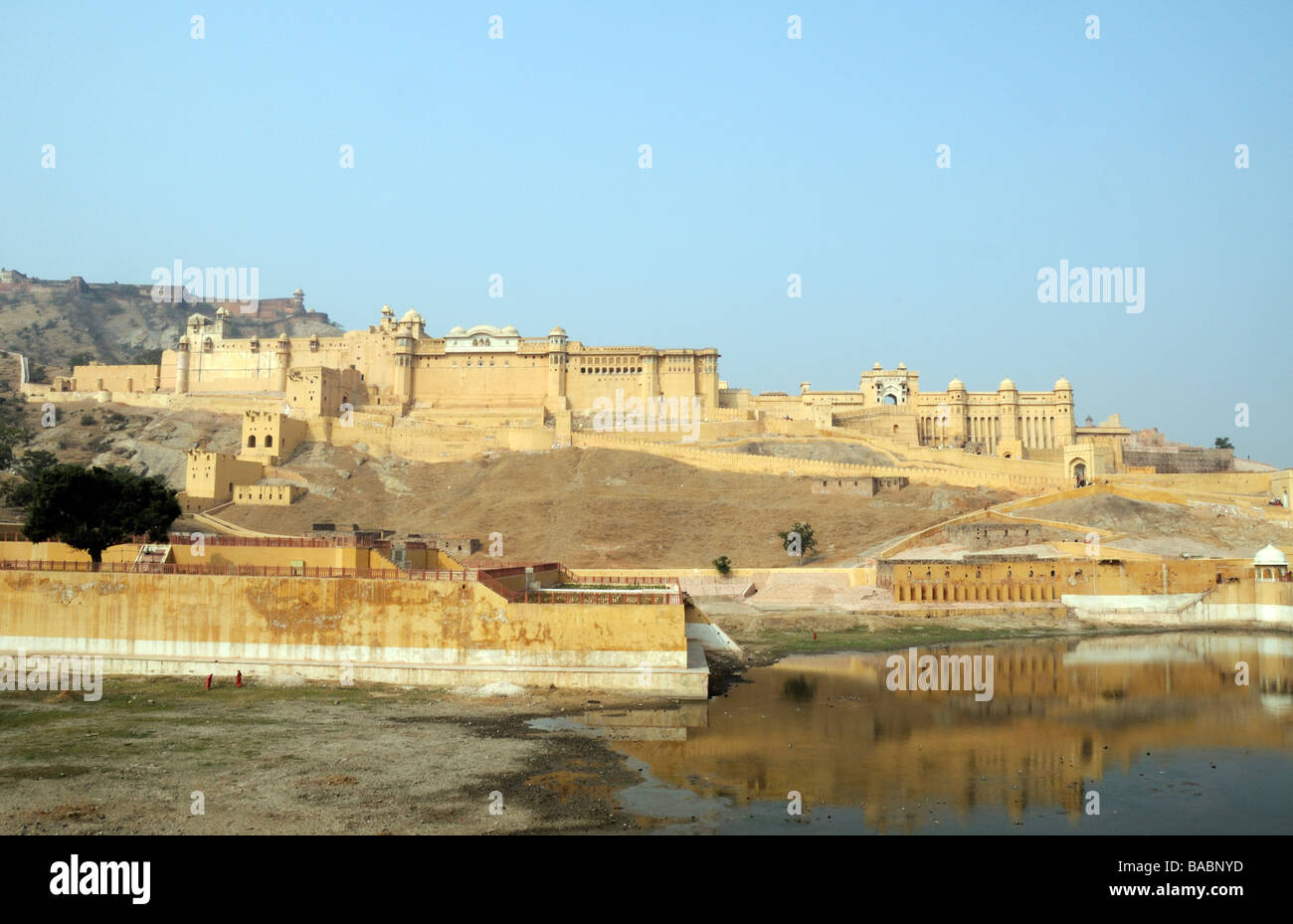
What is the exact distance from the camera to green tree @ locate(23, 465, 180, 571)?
31.5m

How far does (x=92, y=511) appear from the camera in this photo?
32.1 metres

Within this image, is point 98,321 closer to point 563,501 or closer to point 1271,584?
point 563,501

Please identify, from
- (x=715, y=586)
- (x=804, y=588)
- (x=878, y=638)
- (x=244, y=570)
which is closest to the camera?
(x=244, y=570)

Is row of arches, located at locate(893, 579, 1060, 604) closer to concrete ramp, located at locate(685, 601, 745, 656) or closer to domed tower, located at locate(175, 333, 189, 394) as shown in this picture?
concrete ramp, located at locate(685, 601, 745, 656)

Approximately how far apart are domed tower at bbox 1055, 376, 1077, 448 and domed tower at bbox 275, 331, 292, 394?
61876mm

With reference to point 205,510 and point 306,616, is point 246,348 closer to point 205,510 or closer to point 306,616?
point 205,510

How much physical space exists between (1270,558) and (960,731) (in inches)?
1164

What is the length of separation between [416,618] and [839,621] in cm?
2144

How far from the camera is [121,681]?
2666 cm

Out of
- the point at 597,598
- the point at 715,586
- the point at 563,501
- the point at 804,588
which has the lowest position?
the point at 804,588

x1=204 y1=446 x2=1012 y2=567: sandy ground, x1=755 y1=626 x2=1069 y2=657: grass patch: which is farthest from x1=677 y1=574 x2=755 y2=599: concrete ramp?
x1=755 y1=626 x2=1069 y2=657: grass patch

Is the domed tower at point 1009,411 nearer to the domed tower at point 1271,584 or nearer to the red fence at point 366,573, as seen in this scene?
the domed tower at point 1271,584

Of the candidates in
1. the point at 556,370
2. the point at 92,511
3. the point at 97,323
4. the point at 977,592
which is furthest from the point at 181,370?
the point at 97,323
